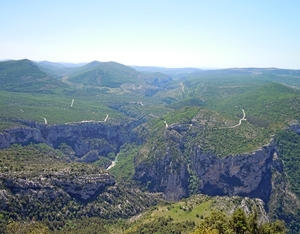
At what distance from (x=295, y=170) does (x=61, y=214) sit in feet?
459

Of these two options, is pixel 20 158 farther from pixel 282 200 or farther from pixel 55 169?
pixel 282 200

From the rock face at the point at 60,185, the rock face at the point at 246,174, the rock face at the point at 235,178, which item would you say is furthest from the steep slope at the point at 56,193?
the rock face at the point at 246,174

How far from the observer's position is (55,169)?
139750 millimetres

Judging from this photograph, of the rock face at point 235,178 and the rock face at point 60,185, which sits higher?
the rock face at point 60,185

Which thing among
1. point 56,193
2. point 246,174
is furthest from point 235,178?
point 56,193

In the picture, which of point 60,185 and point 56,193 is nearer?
point 56,193

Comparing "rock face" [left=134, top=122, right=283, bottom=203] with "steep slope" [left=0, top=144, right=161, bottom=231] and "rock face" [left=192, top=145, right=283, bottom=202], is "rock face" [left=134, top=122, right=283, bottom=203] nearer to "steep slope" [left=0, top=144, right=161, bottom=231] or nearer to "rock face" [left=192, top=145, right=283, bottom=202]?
"rock face" [left=192, top=145, right=283, bottom=202]

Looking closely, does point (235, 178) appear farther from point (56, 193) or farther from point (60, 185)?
point (56, 193)

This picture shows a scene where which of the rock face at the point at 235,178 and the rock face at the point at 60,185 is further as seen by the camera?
the rock face at the point at 235,178

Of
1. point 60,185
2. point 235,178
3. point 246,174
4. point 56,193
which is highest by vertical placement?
point 60,185

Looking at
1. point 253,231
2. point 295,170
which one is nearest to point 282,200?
point 295,170

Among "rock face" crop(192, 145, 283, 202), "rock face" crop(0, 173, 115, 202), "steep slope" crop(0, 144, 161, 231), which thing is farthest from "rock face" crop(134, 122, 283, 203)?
"rock face" crop(0, 173, 115, 202)

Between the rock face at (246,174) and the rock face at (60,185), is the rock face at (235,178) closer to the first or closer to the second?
the rock face at (246,174)

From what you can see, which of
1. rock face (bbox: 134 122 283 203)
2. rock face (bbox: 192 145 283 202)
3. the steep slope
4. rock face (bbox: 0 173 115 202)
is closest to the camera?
the steep slope
